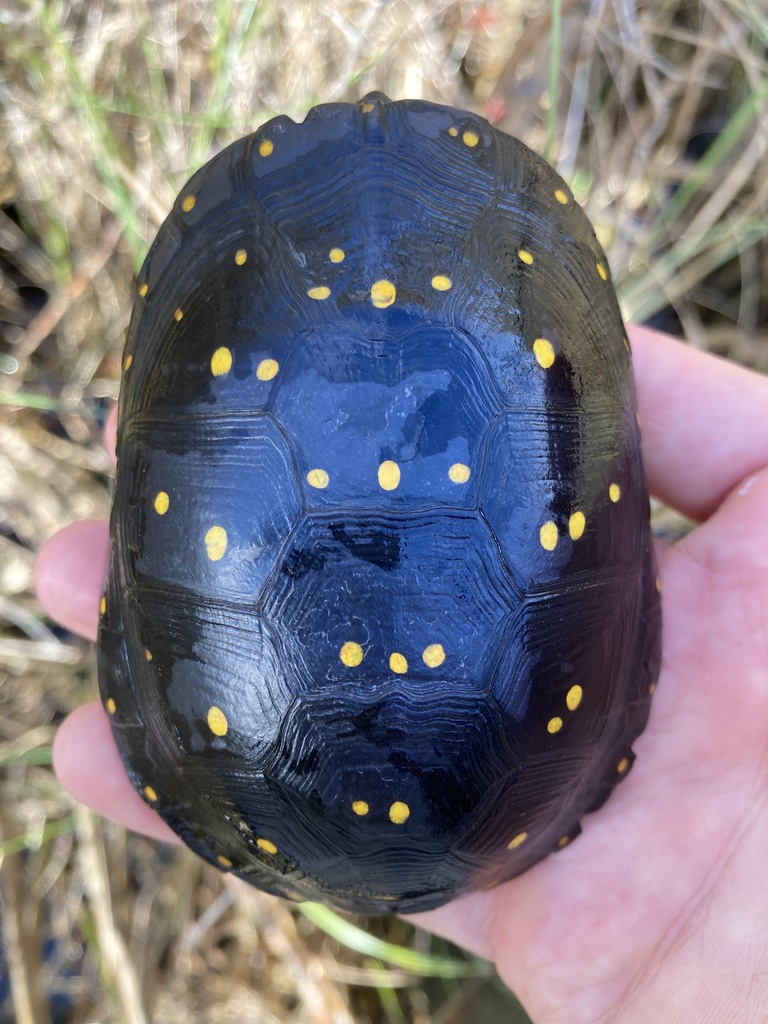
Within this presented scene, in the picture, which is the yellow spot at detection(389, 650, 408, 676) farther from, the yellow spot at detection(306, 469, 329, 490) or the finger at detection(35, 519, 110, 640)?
the finger at detection(35, 519, 110, 640)

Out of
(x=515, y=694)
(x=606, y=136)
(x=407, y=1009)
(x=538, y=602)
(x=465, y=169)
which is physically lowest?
(x=407, y=1009)

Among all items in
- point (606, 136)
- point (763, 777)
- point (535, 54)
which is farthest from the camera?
point (606, 136)

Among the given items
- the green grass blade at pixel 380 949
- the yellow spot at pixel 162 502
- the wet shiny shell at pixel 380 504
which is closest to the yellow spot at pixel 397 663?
the wet shiny shell at pixel 380 504

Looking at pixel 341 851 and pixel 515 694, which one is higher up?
pixel 515 694

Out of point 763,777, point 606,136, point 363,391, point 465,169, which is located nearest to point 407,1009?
point 763,777

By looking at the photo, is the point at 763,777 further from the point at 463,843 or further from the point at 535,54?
the point at 535,54

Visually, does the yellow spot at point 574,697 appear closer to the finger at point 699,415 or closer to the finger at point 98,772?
the finger at point 699,415

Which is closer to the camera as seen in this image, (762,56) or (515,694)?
(515,694)

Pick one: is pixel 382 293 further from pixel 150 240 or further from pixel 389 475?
pixel 150 240
